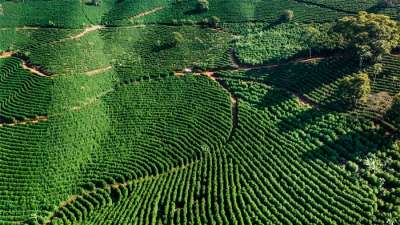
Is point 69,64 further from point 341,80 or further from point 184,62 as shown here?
point 341,80

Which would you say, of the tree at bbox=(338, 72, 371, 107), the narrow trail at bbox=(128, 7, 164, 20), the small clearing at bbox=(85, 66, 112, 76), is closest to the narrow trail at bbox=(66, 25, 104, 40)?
the narrow trail at bbox=(128, 7, 164, 20)

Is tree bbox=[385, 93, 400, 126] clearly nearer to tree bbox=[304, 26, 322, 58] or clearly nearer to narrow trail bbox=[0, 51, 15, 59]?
tree bbox=[304, 26, 322, 58]

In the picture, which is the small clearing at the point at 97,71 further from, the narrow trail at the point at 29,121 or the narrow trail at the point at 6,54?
the narrow trail at the point at 6,54

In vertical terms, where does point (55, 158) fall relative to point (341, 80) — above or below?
below

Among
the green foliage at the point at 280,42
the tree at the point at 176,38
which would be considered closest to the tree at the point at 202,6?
the tree at the point at 176,38

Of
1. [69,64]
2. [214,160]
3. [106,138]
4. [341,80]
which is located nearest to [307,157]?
[214,160]
